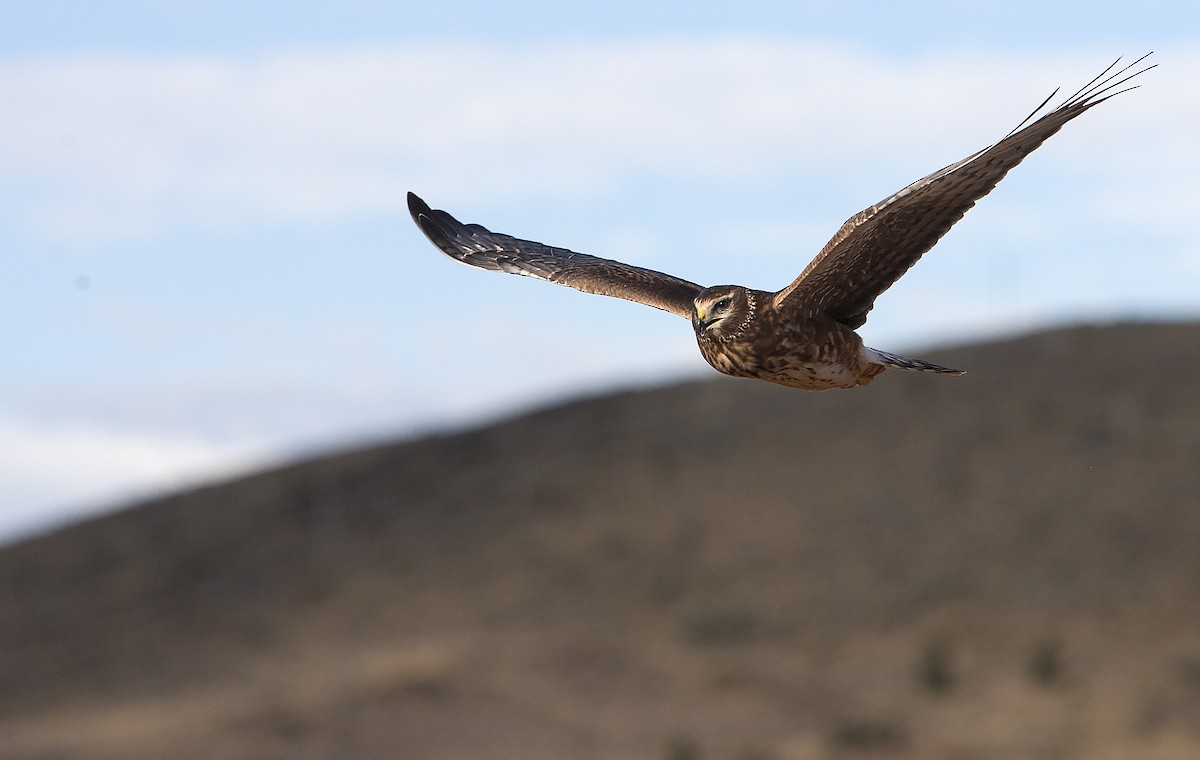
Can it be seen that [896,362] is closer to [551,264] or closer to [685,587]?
[551,264]

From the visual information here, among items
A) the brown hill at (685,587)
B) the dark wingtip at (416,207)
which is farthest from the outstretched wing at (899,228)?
the brown hill at (685,587)

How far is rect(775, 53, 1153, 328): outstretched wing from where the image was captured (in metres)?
8.06

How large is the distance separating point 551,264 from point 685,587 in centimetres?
3458

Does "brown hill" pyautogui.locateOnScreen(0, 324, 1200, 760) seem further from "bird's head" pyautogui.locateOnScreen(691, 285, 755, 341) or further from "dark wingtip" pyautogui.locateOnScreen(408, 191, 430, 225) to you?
"bird's head" pyautogui.locateOnScreen(691, 285, 755, 341)

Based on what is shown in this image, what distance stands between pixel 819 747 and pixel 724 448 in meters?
19.6

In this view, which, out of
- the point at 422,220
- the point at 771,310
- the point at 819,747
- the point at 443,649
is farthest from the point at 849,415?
the point at 771,310

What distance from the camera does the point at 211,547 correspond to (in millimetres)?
57844

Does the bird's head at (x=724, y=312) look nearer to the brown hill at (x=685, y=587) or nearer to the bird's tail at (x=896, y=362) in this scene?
the bird's tail at (x=896, y=362)

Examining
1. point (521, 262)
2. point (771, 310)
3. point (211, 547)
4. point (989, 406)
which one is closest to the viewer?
point (771, 310)

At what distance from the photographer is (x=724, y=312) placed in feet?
29.0

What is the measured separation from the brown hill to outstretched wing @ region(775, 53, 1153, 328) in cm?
2414

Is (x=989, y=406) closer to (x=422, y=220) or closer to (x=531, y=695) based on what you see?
(x=531, y=695)

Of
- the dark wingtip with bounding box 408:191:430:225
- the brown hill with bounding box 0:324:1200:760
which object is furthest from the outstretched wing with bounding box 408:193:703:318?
the brown hill with bounding box 0:324:1200:760

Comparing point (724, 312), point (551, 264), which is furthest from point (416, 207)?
point (724, 312)
